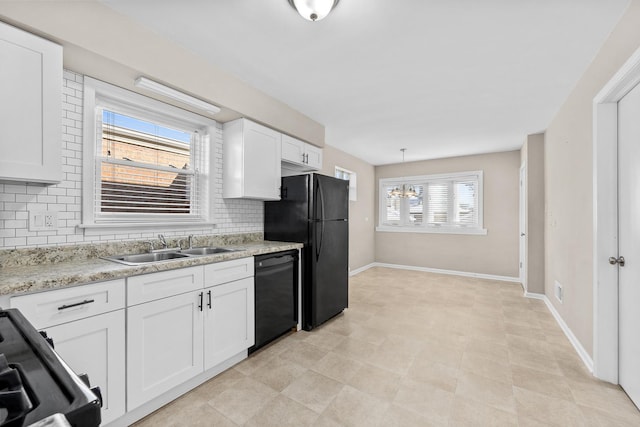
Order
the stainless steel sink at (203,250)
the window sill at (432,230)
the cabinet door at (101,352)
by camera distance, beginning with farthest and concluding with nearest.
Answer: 1. the window sill at (432,230)
2. the stainless steel sink at (203,250)
3. the cabinet door at (101,352)

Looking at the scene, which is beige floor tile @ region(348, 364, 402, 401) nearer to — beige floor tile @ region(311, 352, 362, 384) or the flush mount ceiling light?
beige floor tile @ region(311, 352, 362, 384)

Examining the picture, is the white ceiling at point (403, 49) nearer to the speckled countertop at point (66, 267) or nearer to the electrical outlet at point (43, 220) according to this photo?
the electrical outlet at point (43, 220)

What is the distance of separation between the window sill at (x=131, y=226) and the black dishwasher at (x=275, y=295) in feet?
2.34

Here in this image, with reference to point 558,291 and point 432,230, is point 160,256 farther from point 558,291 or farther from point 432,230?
point 432,230

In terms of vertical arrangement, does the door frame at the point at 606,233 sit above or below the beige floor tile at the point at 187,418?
above

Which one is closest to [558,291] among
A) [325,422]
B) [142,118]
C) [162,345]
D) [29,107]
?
[325,422]

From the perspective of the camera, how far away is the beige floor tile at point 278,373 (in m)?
2.10

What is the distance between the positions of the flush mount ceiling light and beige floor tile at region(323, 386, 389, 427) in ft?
8.11

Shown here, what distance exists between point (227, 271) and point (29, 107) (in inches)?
59.1

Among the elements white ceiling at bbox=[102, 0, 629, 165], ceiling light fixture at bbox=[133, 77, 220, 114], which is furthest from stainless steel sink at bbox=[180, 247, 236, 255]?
white ceiling at bbox=[102, 0, 629, 165]

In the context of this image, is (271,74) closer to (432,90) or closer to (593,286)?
(432,90)

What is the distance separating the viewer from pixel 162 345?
5.96 feet

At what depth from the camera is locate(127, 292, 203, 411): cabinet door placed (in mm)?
1674

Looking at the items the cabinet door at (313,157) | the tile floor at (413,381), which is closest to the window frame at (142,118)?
the cabinet door at (313,157)
